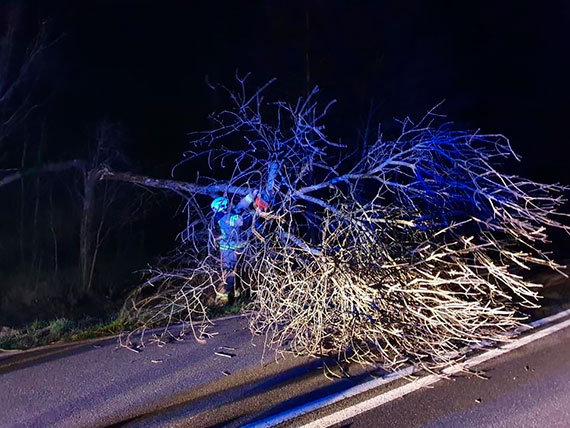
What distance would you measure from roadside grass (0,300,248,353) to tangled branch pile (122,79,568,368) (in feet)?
1.20

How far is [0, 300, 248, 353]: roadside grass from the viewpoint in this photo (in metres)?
5.84

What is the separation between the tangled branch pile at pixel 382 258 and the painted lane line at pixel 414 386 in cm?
17

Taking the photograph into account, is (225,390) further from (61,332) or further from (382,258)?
(61,332)

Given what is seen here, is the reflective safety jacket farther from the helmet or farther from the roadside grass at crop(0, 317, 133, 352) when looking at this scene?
the roadside grass at crop(0, 317, 133, 352)

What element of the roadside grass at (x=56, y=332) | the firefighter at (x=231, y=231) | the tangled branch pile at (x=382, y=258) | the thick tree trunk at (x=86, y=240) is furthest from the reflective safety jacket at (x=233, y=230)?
the thick tree trunk at (x=86, y=240)

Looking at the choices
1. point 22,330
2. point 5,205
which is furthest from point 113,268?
point 22,330

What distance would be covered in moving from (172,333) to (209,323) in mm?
514

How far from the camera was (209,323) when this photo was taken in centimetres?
651

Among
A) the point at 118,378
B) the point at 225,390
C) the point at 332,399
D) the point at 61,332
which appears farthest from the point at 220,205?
the point at 332,399

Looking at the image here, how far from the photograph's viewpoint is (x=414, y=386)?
4.79 metres

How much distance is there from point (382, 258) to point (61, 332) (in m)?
3.42

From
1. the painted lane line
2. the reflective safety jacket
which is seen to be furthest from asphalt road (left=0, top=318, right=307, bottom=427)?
the reflective safety jacket

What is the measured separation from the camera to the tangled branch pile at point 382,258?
526cm

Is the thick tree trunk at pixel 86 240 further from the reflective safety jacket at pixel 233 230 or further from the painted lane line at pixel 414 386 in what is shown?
the painted lane line at pixel 414 386
